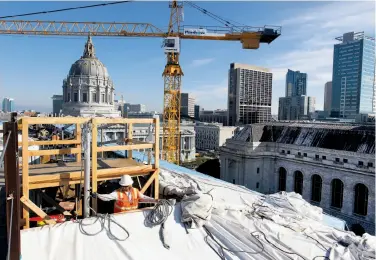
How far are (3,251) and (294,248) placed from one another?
5.54 metres

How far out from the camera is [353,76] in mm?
157625

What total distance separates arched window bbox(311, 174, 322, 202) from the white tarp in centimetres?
3092

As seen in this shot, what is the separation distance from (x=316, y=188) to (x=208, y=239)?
3348 cm

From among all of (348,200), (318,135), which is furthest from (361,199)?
(318,135)

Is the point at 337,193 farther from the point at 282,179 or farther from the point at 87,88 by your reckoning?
the point at 87,88

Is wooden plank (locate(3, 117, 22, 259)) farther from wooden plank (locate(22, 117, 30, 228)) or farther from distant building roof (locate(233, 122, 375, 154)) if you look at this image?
distant building roof (locate(233, 122, 375, 154))

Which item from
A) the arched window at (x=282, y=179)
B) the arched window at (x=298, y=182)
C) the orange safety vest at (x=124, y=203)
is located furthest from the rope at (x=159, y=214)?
the arched window at (x=282, y=179)

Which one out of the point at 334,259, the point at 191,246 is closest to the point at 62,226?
the point at 191,246

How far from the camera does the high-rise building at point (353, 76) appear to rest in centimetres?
15288

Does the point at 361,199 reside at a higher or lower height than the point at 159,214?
lower

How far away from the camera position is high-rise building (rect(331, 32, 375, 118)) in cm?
15288

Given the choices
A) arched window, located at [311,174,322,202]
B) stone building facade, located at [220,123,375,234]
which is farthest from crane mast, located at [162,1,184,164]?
arched window, located at [311,174,322,202]

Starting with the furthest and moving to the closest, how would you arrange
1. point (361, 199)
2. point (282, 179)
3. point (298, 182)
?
1. point (282, 179)
2. point (298, 182)
3. point (361, 199)

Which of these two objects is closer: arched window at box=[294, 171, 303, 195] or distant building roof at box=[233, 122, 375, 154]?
distant building roof at box=[233, 122, 375, 154]
